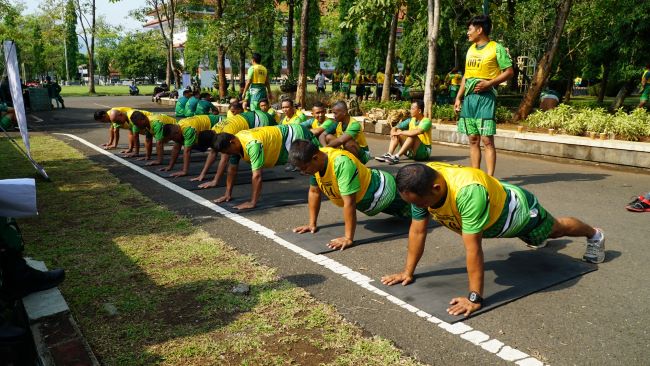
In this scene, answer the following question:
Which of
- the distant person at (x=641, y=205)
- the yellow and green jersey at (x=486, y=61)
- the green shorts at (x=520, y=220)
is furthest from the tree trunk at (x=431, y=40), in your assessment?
the green shorts at (x=520, y=220)

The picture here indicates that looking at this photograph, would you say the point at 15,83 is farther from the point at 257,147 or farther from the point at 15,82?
the point at 257,147

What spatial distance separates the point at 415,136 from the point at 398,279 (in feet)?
20.1

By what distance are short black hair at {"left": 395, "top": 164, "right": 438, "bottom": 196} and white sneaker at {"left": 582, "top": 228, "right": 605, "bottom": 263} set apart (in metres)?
2.09

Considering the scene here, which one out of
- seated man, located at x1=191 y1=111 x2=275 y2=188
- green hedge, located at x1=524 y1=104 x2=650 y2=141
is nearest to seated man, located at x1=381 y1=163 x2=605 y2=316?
seated man, located at x1=191 y1=111 x2=275 y2=188

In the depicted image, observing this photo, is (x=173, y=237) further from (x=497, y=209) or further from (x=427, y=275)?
(x=497, y=209)

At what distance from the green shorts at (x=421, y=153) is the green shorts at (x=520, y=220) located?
6040mm

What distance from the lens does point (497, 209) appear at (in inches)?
143

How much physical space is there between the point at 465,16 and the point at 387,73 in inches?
203

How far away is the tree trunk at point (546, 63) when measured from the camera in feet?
40.4

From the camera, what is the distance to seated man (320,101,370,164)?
7840 mm

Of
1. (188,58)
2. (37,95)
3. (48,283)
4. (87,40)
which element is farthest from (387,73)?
(188,58)

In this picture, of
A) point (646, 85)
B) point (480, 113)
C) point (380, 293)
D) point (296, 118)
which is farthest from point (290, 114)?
point (646, 85)

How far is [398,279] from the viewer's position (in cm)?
415

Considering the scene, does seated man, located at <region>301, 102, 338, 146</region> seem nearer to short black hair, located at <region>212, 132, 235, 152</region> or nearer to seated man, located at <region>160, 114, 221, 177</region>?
seated man, located at <region>160, 114, 221, 177</region>
